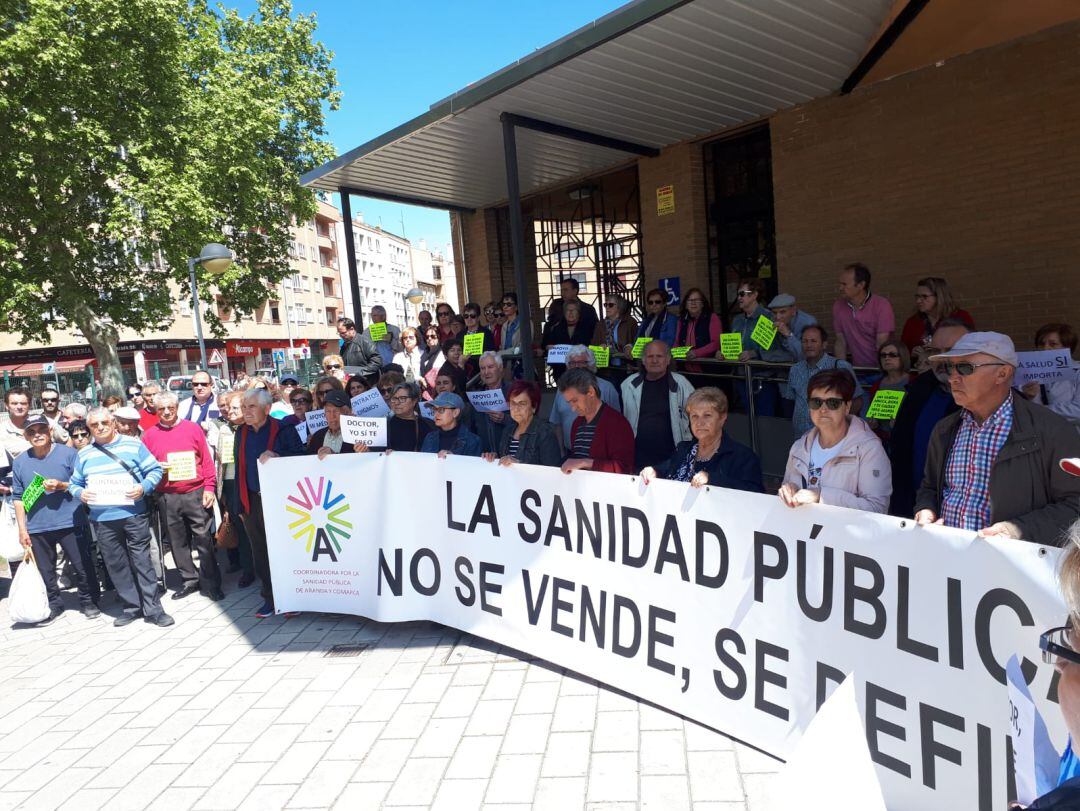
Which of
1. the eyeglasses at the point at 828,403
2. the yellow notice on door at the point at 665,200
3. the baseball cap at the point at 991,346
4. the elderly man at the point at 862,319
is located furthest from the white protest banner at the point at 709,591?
the yellow notice on door at the point at 665,200

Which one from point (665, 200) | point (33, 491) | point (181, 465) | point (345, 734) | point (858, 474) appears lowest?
point (345, 734)

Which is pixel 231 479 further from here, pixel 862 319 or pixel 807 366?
pixel 862 319

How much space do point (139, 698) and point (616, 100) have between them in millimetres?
6687

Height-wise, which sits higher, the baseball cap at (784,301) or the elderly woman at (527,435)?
the baseball cap at (784,301)

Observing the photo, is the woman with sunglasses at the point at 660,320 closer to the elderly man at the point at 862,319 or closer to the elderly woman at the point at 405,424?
the elderly man at the point at 862,319

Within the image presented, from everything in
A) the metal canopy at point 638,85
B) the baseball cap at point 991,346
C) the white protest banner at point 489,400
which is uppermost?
the metal canopy at point 638,85

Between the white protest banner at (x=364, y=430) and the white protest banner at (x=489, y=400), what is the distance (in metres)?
0.78

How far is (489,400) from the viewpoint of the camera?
559cm

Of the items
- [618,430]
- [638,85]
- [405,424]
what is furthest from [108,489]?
[638,85]

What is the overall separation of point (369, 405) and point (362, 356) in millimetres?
3757

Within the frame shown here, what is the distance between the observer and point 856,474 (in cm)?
321

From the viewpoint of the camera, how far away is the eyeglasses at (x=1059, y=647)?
1.19 m

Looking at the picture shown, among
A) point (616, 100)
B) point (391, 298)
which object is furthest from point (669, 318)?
point (391, 298)

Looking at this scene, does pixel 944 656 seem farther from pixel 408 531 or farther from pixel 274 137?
pixel 274 137
